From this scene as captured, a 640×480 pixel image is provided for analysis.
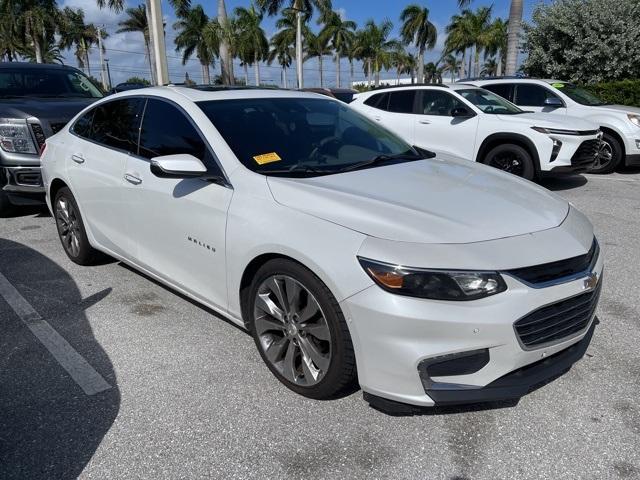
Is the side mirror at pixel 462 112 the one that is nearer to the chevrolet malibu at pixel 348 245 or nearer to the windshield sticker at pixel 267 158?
the chevrolet malibu at pixel 348 245

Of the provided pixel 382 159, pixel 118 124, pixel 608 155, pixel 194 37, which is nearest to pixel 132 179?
pixel 118 124

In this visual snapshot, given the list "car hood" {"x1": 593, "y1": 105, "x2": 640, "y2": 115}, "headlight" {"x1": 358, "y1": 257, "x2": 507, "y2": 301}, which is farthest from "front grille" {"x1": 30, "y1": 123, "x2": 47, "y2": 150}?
"car hood" {"x1": 593, "y1": 105, "x2": 640, "y2": 115}

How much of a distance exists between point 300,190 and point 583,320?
155 centimetres

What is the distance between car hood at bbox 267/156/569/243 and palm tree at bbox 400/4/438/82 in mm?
46780

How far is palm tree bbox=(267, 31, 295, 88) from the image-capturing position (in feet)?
155

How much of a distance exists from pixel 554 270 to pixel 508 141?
601 centimetres

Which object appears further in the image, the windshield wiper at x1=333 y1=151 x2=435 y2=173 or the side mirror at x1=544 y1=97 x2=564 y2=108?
the side mirror at x1=544 y1=97 x2=564 y2=108

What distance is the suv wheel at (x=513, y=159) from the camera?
764 centimetres

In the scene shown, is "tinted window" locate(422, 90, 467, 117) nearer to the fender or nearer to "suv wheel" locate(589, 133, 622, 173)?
the fender

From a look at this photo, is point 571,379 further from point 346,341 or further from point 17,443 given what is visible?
point 17,443

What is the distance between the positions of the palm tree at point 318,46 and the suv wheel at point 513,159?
45.4m

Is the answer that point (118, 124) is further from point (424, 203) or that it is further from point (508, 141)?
point (508, 141)

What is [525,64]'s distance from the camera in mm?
17516

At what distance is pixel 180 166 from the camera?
296cm
